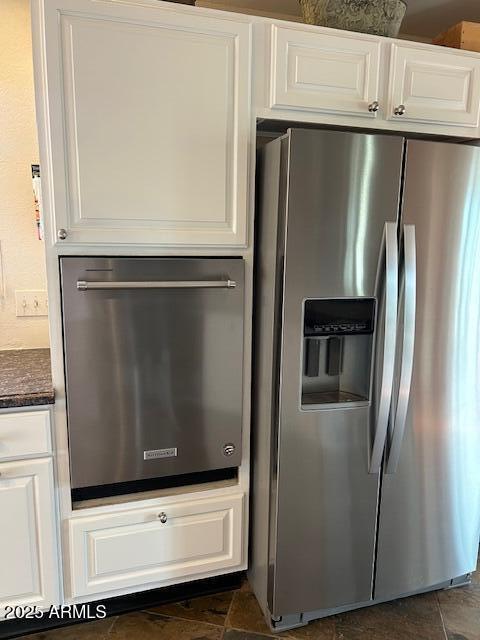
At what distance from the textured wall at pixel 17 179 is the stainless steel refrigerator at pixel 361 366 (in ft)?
3.13

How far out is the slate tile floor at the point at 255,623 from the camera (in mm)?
1718

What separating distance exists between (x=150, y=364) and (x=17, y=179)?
985 millimetres

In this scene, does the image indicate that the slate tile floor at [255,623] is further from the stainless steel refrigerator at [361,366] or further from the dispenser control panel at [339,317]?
the dispenser control panel at [339,317]

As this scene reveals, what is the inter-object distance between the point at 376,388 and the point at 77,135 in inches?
49.6

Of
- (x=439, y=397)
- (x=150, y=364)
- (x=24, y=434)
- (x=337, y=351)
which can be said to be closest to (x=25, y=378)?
(x=24, y=434)

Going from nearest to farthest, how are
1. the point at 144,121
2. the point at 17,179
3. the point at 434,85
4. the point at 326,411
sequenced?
the point at 144,121 → the point at 326,411 → the point at 434,85 → the point at 17,179

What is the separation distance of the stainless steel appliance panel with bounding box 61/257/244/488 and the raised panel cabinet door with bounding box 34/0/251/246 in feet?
0.44

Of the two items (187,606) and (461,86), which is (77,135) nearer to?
(461,86)

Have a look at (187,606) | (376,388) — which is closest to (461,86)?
(376,388)

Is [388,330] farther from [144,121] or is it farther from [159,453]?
[144,121]

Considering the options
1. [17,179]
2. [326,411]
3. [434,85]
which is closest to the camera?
[326,411]

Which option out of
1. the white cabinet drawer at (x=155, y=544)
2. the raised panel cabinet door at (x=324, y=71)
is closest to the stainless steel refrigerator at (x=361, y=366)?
the white cabinet drawer at (x=155, y=544)

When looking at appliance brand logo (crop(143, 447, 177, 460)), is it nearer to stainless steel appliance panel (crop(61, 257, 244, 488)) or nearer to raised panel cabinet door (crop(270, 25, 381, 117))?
stainless steel appliance panel (crop(61, 257, 244, 488))

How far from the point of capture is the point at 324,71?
1620 millimetres
